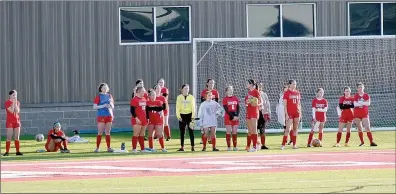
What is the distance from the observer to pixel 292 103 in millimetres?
29203

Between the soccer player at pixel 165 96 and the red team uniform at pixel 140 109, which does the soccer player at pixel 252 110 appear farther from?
the soccer player at pixel 165 96

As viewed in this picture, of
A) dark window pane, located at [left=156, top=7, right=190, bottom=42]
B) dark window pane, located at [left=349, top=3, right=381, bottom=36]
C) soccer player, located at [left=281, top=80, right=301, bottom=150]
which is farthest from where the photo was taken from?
dark window pane, located at [left=349, top=3, right=381, bottom=36]

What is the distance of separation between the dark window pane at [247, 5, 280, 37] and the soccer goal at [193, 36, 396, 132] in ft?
2.30

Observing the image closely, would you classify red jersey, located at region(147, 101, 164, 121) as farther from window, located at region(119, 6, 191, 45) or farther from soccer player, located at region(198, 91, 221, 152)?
window, located at region(119, 6, 191, 45)

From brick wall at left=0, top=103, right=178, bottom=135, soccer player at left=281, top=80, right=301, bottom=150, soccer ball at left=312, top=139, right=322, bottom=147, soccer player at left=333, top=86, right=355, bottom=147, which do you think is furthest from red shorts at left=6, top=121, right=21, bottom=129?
soccer player at left=333, top=86, right=355, bottom=147

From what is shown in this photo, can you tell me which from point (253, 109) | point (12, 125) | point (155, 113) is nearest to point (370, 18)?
point (253, 109)

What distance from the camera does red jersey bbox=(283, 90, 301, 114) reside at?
1149 inches

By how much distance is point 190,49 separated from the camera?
37031 mm

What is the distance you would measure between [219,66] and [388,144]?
7622 millimetres

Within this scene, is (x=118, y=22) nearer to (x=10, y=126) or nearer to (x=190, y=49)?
(x=190, y=49)

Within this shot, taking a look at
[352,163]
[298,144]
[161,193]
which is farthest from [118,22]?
[161,193]

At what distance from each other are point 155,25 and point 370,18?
7374 mm

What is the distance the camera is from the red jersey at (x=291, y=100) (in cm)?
2919

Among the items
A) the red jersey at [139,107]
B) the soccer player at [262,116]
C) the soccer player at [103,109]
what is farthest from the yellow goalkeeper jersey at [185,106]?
the soccer player at [262,116]
